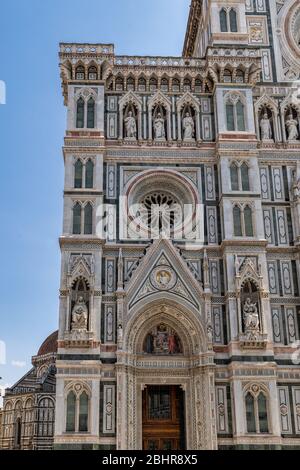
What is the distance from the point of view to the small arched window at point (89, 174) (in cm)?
2611

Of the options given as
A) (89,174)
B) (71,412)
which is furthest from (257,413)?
(89,174)

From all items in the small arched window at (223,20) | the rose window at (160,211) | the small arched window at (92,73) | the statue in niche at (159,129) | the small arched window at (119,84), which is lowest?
the rose window at (160,211)

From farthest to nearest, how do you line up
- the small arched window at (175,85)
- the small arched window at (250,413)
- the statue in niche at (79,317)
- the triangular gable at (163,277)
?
the small arched window at (175,85)
the triangular gable at (163,277)
the statue in niche at (79,317)
the small arched window at (250,413)

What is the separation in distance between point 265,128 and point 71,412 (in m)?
14.1

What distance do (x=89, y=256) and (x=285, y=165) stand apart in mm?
9093

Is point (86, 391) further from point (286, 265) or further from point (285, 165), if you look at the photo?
point (285, 165)

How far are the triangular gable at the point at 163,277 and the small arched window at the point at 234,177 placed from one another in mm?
3553

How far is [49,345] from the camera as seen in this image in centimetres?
6000

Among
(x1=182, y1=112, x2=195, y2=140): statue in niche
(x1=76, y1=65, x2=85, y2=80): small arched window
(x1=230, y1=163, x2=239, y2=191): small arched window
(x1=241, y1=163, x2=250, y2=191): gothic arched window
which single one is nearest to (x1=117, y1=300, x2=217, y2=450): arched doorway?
(x1=230, y1=163, x2=239, y2=191): small arched window

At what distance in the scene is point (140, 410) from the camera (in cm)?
2391

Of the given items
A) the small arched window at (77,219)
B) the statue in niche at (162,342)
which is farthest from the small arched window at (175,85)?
the statue in niche at (162,342)

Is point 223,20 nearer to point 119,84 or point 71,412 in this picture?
point 119,84

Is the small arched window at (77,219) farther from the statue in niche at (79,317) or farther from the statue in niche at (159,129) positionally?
the statue in niche at (159,129)
